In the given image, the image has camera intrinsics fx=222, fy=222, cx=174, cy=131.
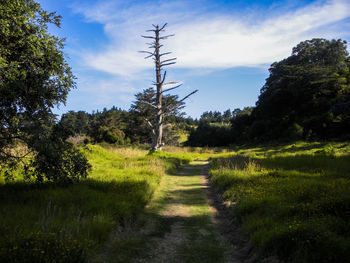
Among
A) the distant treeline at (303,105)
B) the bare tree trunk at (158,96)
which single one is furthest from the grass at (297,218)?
the distant treeline at (303,105)

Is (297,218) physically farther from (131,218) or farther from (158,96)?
(158,96)

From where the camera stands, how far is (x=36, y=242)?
3.35m

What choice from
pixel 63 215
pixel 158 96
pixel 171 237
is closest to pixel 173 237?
pixel 171 237

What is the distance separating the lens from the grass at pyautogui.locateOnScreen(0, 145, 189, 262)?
3.34 meters

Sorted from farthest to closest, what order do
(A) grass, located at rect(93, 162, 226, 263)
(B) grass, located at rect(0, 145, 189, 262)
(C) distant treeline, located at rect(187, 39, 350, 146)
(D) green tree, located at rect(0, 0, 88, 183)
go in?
(C) distant treeline, located at rect(187, 39, 350, 146) → (D) green tree, located at rect(0, 0, 88, 183) → (A) grass, located at rect(93, 162, 226, 263) → (B) grass, located at rect(0, 145, 189, 262)

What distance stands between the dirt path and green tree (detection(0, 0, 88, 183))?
2.75 meters

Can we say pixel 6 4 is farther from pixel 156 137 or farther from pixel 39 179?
pixel 156 137

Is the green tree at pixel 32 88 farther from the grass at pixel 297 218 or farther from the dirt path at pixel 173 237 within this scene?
the grass at pixel 297 218

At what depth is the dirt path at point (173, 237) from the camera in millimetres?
4137

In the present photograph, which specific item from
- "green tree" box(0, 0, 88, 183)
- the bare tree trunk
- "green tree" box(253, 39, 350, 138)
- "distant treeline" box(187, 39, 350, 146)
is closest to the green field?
"green tree" box(0, 0, 88, 183)

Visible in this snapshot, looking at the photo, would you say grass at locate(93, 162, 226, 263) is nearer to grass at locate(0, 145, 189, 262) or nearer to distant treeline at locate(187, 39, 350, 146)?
grass at locate(0, 145, 189, 262)

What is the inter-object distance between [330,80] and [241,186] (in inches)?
1571

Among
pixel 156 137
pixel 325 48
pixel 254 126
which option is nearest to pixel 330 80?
pixel 254 126

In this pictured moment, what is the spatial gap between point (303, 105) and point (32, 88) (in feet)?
150
